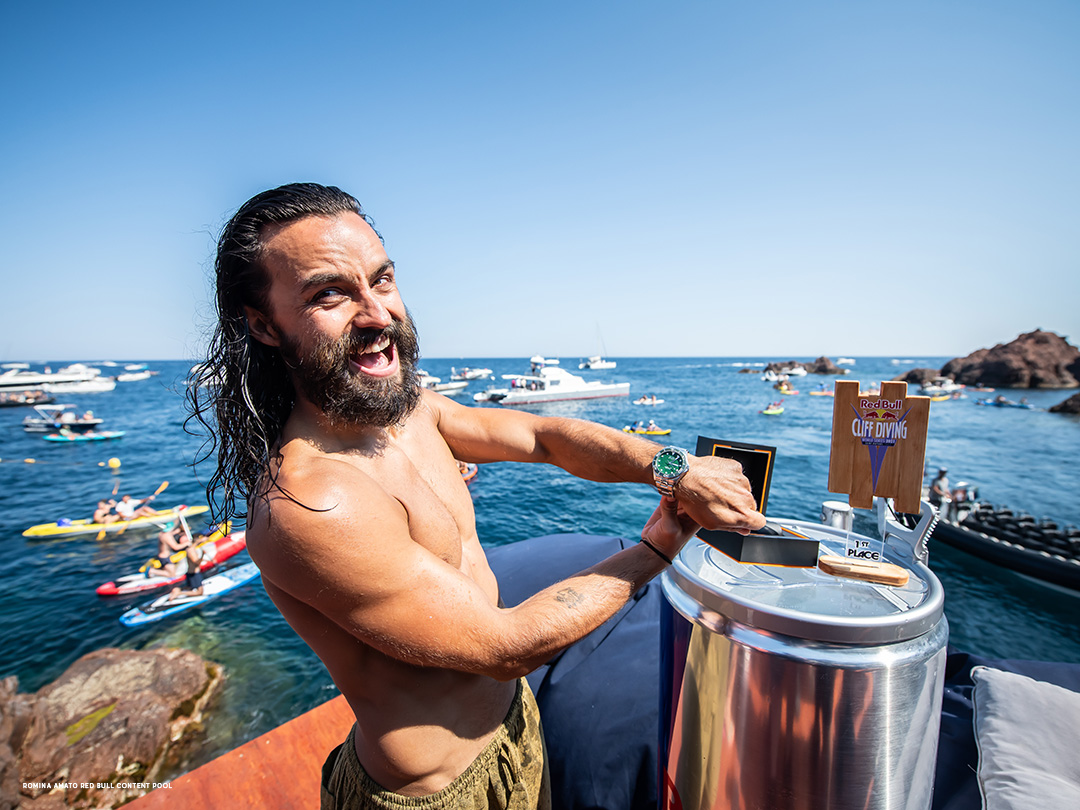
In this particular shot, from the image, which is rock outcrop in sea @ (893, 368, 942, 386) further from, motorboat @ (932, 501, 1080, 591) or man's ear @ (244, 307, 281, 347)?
man's ear @ (244, 307, 281, 347)

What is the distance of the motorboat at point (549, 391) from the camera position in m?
42.9

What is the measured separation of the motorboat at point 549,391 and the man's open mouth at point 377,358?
3997 centimetres

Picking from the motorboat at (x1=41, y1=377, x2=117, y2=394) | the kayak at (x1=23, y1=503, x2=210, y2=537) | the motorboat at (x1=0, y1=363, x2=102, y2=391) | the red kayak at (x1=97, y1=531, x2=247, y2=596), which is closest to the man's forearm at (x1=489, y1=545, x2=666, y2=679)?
the red kayak at (x1=97, y1=531, x2=247, y2=596)

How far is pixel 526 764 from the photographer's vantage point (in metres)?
1.76

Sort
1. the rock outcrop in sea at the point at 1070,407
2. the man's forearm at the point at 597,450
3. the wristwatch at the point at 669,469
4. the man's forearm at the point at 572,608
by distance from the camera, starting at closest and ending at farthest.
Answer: the man's forearm at the point at 572,608 → the wristwatch at the point at 669,469 → the man's forearm at the point at 597,450 → the rock outcrop in sea at the point at 1070,407

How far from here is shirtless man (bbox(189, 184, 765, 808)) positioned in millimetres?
1262

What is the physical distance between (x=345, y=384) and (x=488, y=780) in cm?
134

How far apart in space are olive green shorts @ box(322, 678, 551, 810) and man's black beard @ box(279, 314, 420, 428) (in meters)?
1.06

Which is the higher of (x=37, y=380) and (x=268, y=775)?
(x=268, y=775)

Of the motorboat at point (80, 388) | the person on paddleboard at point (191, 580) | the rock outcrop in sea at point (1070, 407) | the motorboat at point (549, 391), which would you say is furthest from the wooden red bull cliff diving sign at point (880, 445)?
the motorboat at point (80, 388)

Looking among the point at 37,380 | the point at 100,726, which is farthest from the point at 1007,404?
the point at 37,380

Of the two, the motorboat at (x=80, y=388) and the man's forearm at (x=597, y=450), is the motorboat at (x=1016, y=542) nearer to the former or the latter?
the man's forearm at (x=597, y=450)

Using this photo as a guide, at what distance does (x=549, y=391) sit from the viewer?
44469mm

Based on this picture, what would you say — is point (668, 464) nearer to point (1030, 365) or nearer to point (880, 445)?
point (880, 445)
